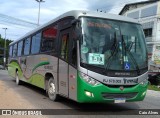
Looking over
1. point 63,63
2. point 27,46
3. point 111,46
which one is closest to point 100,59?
point 111,46

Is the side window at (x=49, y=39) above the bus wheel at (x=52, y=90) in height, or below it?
above

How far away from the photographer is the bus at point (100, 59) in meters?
8.66

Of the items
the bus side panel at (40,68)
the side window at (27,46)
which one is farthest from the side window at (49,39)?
the side window at (27,46)

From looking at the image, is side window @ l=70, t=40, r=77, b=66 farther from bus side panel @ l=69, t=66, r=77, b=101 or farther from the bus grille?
the bus grille

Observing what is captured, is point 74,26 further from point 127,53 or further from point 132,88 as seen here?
point 132,88

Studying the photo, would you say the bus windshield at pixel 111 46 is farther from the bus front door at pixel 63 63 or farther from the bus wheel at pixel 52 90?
the bus wheel at pixel 52 90

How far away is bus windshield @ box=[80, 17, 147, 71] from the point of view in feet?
28.8

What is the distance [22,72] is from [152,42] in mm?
29457

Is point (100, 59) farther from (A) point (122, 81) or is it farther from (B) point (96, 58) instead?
(A) point (122, 81)

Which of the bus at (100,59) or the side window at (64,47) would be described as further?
the side window at (64,47)

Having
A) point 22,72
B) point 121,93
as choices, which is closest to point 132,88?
point 121,93

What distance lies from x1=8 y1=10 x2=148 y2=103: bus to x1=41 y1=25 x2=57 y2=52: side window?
0.72m

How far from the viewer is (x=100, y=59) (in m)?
8.77

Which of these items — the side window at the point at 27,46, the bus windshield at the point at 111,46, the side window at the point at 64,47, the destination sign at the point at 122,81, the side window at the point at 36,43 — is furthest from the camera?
the side window at the point at 27,46
